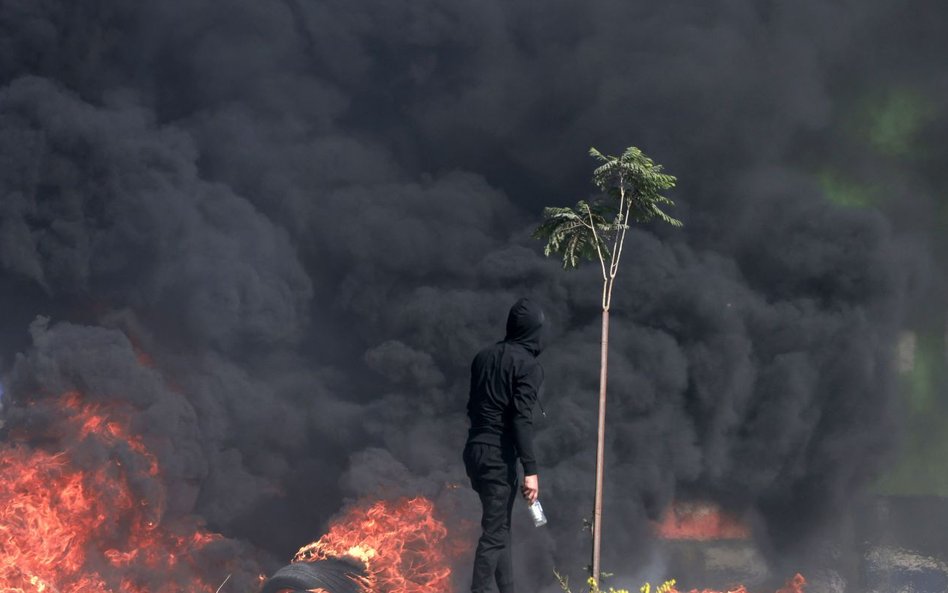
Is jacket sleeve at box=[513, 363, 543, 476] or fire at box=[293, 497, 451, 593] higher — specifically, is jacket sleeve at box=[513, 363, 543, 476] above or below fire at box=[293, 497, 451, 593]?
below

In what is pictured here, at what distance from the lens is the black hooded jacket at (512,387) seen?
22.6ft

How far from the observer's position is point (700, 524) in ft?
66.6

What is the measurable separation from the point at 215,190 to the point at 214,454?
18.7 feet

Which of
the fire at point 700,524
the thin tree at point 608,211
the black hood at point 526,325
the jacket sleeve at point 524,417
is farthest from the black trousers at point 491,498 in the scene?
the fire at point 700,524

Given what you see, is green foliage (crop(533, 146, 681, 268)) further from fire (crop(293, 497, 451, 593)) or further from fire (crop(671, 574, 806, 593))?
fire (crop(671, 574, 806, 593))

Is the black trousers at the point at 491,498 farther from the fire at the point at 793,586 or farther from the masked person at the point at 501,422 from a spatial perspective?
the fire at the point at 793,586

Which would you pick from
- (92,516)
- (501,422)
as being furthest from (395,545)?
(501,422)

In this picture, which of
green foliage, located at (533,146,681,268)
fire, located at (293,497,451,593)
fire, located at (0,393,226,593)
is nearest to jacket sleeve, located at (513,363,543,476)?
green foliage, located at (533,146,681,268)

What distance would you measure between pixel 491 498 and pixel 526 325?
4.54 feet

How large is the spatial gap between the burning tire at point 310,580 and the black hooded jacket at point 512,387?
21.6 ft

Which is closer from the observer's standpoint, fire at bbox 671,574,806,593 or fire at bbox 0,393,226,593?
fire at bbox 0,393,226,593

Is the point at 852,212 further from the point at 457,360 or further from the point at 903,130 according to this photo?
the point at 457,360

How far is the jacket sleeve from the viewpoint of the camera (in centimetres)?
686

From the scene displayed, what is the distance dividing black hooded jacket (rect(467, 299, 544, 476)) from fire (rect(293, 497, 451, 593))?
8490 millimetres
